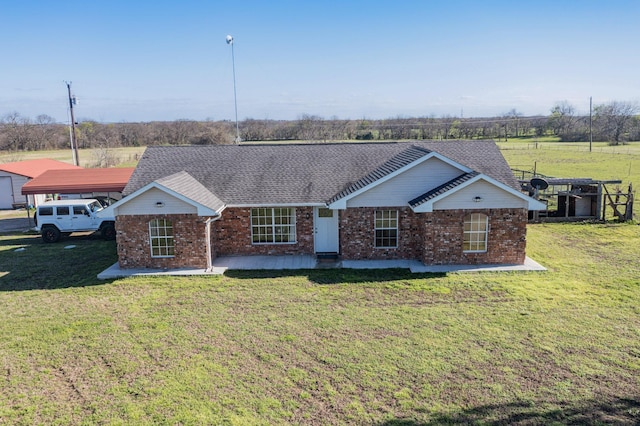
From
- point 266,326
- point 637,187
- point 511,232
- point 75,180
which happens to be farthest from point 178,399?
point 637,187

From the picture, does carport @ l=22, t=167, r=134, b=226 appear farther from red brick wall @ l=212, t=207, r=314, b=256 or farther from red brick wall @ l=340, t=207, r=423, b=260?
red brick wall @ l=340, t=207, r=423, b=260

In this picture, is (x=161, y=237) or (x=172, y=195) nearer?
(x=172, y=195)

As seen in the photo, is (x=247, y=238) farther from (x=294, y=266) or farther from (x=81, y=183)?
(x=81, y=183)

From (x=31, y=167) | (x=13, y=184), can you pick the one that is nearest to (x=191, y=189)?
(x=13, y=184)

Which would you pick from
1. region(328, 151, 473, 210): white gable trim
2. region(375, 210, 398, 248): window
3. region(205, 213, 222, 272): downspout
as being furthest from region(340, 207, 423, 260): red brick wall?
region(205, 213, 222, 272): downspout

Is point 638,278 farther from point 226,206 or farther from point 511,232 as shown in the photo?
point 226,206

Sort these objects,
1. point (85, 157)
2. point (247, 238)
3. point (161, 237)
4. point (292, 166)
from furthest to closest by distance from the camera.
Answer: point (85, 157) < point (292, 166) < point (247, 238) < point (161, 237)
